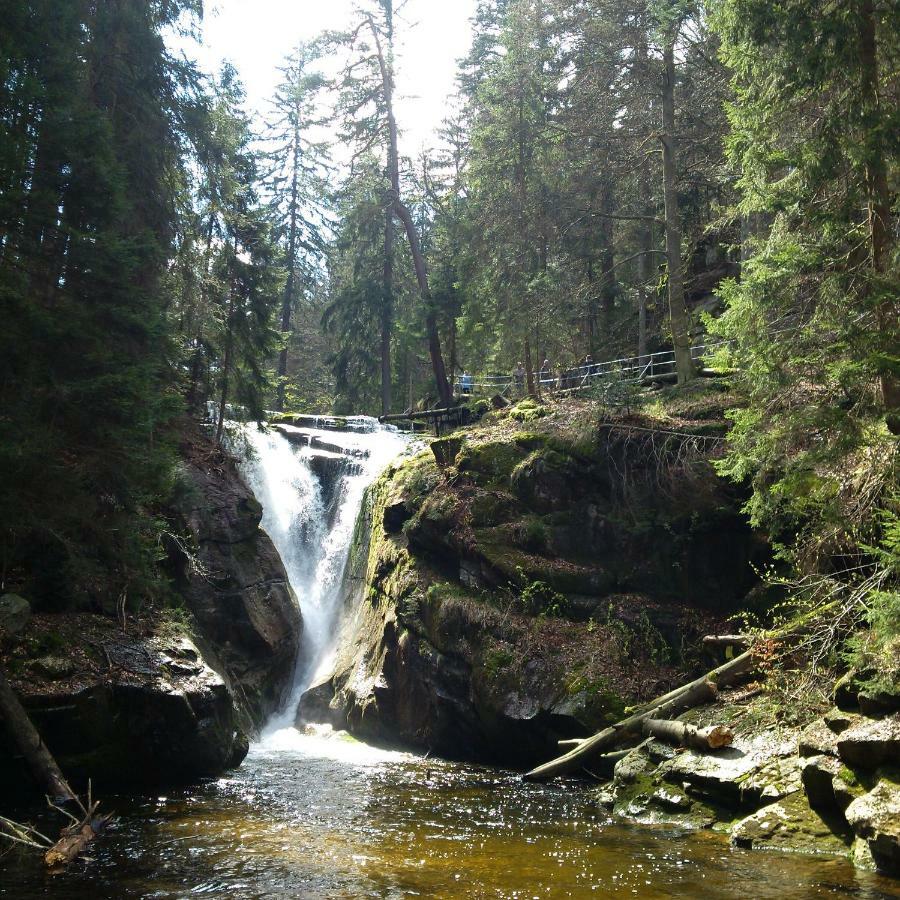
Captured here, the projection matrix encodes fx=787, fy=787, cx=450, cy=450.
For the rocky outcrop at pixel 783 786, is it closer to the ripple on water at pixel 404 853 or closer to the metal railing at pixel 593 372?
the ripple on water at pixel 404 853

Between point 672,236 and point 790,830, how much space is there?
12956 mm

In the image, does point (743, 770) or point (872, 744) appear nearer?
point (872, 744)

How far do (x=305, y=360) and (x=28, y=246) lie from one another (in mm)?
36642

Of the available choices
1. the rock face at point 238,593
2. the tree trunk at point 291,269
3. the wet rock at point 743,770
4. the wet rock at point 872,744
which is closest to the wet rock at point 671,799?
the wet rock at point 743,770

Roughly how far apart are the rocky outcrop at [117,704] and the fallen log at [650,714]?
488cm

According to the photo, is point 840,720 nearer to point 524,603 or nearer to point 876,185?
point 876,185

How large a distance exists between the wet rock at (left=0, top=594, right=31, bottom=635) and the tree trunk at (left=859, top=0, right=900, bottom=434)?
10.5 metres

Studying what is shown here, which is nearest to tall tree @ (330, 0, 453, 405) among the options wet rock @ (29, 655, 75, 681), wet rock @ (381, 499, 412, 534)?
wet rock @ (381, 499, 412, 534)

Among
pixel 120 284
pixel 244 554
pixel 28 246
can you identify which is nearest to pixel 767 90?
pixel 120 284

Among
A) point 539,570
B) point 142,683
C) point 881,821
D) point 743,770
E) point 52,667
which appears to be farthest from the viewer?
point 539,570

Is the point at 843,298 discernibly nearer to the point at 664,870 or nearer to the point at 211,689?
the point at 664,870

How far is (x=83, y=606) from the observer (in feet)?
38.7

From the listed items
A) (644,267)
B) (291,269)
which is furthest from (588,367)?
(291,269)

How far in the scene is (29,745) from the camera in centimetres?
873
